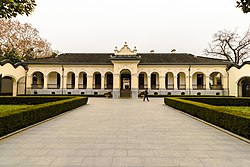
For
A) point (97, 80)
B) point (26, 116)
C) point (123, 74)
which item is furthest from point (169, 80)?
point (26, 116)

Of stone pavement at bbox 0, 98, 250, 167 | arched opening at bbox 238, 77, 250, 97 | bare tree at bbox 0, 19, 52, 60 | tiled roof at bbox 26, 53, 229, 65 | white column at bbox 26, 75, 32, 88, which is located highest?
bare tree at bbox 0, 19, 52, 60

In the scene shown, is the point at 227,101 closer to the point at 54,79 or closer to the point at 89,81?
the point at 89,81

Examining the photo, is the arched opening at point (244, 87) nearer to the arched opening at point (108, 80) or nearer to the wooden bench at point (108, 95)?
the wooden bench at point (108, 95)

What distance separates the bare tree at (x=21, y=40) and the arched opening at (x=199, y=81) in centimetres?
3288

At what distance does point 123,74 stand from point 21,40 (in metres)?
21.2

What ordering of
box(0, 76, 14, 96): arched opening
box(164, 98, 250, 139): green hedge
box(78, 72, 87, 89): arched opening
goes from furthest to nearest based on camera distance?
1. box(78, 72, 87, 89): arched opening
2. box(0, 76, 14, 96): arched opening
3. box(164, 98, 250, 139): green hedge

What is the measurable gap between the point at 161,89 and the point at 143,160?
A: 26762 mm

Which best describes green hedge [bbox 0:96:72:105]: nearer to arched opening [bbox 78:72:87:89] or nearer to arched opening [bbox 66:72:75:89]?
arched opening [bbox 66:72:75:89]

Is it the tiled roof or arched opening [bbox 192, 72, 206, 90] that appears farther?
arched opening [bbox 192, 72, 206, 90]

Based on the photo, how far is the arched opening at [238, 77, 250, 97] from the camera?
27.5 m

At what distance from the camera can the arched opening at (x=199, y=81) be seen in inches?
1228

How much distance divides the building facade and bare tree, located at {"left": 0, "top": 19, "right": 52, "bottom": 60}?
6.16m

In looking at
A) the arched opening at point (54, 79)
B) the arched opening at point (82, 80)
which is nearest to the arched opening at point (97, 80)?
the arched opening at point (82, 80)

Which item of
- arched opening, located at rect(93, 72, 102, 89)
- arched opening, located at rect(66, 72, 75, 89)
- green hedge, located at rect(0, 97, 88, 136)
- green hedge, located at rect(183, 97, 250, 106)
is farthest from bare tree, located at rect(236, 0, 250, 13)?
arched opening, located at rect(66, 72, 75, 89)
